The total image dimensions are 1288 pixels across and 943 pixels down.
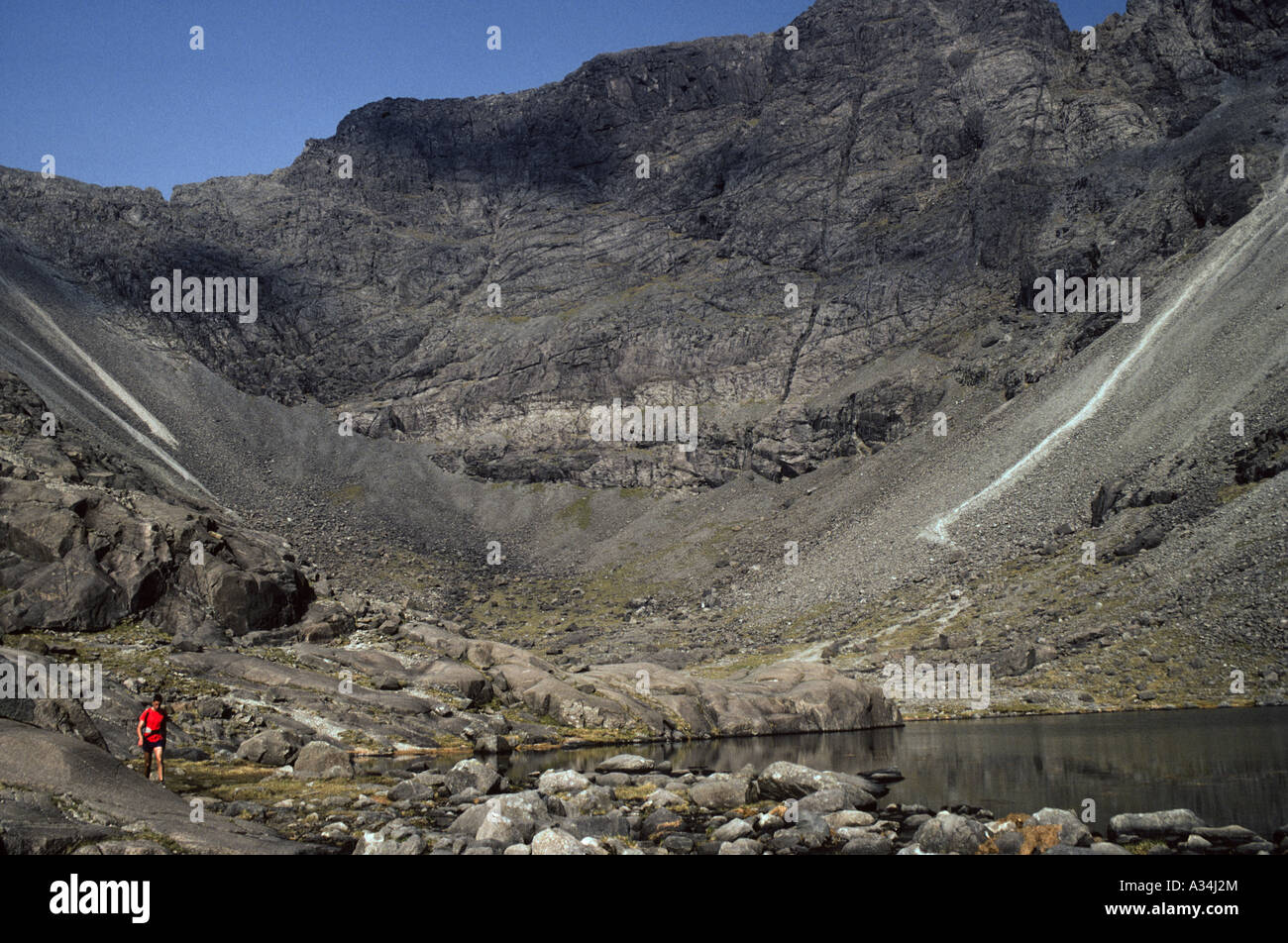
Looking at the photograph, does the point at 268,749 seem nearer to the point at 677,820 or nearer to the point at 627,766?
the point at 627,766

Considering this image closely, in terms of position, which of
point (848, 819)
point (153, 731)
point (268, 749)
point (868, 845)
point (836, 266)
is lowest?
point (268, 749)

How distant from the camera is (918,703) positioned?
69125 millimetres

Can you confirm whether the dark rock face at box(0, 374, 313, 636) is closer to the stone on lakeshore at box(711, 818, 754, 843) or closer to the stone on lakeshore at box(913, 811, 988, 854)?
the stone on lakeshore at box(711, 818, 754, 843)

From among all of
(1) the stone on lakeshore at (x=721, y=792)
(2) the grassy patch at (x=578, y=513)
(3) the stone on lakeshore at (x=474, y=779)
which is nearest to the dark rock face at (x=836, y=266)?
(2) the grassy patch at (x=578, y=513)

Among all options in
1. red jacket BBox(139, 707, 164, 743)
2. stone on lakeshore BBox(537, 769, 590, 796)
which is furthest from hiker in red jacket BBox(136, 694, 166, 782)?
stone on lakeshore BBox(537, 769, 590, 796)

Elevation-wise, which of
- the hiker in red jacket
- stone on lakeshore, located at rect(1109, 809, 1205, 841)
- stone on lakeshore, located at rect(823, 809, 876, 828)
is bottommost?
stone on lakeshore, located at rect(823, 809, 876, 828)

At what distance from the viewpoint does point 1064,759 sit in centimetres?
3897

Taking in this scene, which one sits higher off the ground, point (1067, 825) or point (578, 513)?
point (578, 513)

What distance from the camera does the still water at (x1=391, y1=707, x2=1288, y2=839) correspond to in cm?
2877

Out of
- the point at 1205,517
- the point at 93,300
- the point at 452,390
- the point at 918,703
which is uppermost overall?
the point at 93,300

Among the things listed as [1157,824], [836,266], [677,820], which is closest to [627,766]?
[677,820]

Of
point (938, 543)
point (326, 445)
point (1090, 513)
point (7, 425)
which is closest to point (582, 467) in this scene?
point (326, 445)
